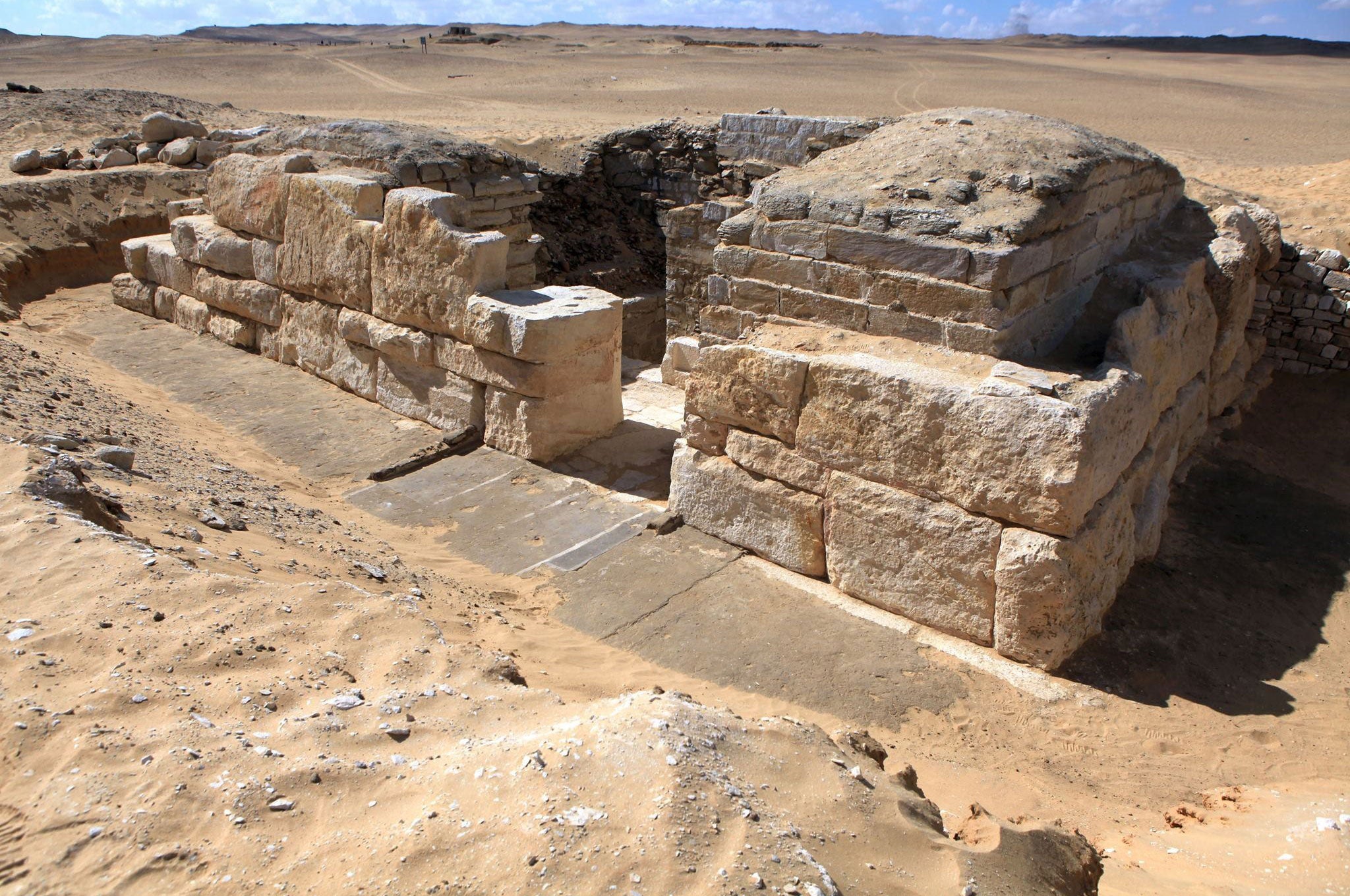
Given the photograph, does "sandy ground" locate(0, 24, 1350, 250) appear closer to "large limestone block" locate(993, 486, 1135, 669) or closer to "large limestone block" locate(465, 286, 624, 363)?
"large limestone block" locate(993, 486, 1135, 669)

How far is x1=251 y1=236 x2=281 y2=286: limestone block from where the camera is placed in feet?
24.6

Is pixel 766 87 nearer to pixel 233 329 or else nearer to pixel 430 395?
pixel 233 329

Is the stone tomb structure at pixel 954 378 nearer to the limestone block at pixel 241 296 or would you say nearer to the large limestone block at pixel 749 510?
the large limestone block at pixel 749 510

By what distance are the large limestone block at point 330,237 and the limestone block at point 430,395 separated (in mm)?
551

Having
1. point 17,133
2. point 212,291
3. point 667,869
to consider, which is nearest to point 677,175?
point 212,291

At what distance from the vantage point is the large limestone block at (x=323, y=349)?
7113mm

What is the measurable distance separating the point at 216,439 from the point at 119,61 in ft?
138

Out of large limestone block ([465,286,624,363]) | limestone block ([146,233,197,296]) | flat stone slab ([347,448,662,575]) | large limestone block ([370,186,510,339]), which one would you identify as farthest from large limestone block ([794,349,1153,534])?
limestone block ([146,233,197,296])

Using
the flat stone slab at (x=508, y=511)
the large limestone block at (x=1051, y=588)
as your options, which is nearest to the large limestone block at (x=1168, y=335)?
the large limestone block at (x=1051, y=588)

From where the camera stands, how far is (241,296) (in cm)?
782

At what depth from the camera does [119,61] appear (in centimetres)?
3988

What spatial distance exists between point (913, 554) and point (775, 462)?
849mm

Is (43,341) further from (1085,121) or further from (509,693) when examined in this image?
(1085,121)

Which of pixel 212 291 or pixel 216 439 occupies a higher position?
pixel 212 291
